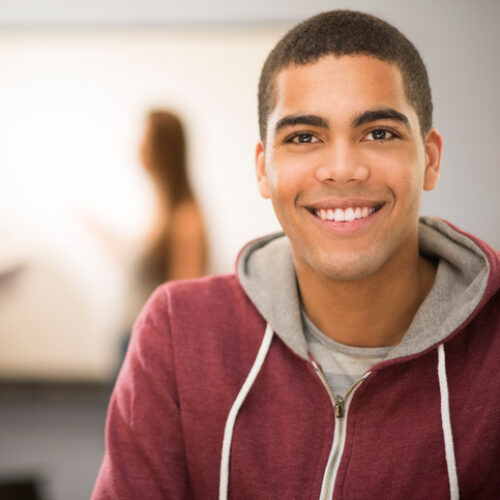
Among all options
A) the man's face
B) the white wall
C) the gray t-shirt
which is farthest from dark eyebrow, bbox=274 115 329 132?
the white wall

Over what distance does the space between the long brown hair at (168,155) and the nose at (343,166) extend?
1.18m

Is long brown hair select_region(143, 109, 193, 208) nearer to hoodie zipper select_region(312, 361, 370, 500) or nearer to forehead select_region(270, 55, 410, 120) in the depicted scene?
forehead select_region(270, 55, 410, 120)

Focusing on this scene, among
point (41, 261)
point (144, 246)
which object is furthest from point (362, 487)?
point (41, 261)

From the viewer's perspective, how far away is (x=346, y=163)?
997mm

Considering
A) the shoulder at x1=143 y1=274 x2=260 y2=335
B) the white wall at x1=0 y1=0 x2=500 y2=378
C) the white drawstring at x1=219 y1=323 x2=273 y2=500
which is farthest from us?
the white wall at x1=0 y1=0 x2=500 y2=378

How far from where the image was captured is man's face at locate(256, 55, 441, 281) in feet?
3.31

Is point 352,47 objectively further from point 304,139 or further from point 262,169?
point 262,169

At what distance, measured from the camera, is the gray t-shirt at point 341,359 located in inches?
41.8

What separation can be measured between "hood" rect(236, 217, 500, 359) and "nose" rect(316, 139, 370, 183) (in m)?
0.24

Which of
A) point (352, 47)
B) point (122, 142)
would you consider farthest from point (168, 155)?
point (352, 47)

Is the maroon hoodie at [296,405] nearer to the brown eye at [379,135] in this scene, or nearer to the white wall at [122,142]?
the brown eye at [379,135]

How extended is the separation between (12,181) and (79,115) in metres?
0.37

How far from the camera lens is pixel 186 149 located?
2135 millimetres

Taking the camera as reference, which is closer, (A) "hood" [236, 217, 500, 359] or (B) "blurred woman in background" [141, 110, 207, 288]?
(A) "hood" [236, 217, 500, 359]
